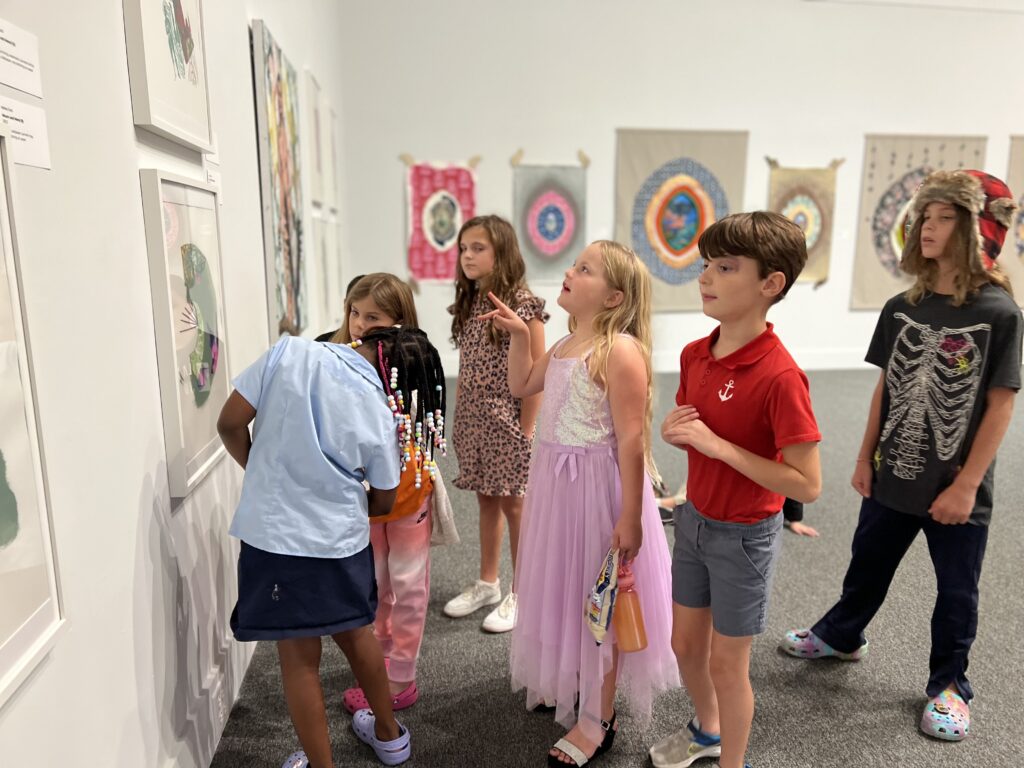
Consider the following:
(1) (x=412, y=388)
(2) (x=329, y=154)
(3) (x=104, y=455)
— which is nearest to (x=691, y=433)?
(1) (x=412, y=388)

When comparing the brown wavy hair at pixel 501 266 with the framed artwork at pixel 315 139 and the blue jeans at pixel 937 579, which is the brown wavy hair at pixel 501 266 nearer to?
the blue jeans at pixel 937 579

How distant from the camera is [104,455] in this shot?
1.10m

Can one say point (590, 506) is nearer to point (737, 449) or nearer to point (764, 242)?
point (737, 449)

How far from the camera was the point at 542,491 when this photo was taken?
1.66 meters

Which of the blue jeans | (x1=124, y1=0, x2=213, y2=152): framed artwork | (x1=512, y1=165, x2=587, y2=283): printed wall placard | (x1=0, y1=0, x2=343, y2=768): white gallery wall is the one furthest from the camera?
(x1=512, y1=165, x2=587, y2=283): printed wall placard

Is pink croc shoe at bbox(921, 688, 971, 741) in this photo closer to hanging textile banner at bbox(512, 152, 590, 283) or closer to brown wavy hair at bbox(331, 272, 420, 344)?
brown wavy hair at bbox(331, 272, 420, 344)

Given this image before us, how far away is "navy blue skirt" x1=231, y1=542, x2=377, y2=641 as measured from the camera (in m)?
1.36

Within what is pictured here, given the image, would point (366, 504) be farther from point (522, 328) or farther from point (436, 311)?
point (436, 311)

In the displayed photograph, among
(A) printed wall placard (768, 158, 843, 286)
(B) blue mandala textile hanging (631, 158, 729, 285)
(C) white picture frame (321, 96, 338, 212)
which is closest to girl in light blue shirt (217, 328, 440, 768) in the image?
(C) white picture frame (321, 96, 338, 212)

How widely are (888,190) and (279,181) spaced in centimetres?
615

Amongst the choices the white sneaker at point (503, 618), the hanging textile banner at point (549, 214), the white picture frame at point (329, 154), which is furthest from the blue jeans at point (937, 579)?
the hanging textile banner at point (549, 214)

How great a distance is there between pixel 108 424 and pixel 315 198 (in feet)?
A: 8.43

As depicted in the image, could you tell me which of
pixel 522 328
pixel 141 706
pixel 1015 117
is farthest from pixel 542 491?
pixel 1015 117

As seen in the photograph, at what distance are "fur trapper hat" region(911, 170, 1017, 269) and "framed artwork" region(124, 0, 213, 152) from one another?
1.71 meters
